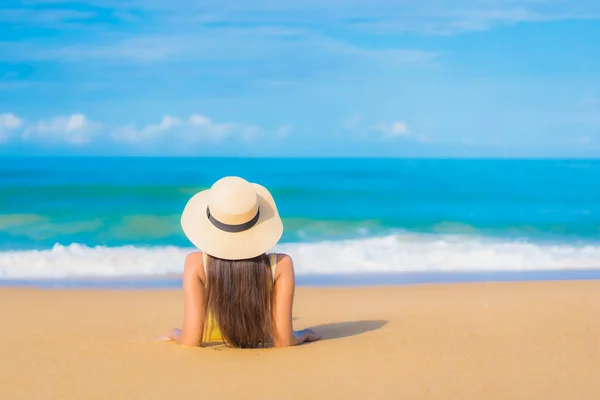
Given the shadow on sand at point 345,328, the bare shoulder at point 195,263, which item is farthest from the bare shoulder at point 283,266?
the shadow on sand at point 345,328

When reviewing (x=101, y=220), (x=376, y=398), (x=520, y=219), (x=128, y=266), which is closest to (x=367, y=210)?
(x=520, y=219)

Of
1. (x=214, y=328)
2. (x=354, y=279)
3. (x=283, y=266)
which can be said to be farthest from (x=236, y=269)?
(x=354, y=279)

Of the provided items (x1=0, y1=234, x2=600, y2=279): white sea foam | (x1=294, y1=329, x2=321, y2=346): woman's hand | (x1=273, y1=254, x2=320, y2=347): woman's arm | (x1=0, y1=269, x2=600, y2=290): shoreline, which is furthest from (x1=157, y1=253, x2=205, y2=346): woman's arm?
(x1=0, y1=234, x2=600, y2=279): white sea foam

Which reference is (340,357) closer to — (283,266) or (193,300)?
(283,266)

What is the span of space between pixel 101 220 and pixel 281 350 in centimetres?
1504

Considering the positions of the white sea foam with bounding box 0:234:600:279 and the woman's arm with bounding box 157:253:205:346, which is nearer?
the woman's arm with bounding box 157:253:205:346

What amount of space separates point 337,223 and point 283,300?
14909mm

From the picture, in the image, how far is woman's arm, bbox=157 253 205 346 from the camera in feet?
13.9

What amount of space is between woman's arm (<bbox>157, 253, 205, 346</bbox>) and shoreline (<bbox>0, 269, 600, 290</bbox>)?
4.38 m

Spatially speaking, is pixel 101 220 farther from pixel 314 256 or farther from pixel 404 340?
pixel 404 340

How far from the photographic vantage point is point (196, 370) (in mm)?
4004

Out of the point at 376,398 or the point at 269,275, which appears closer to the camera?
the point at 376,398

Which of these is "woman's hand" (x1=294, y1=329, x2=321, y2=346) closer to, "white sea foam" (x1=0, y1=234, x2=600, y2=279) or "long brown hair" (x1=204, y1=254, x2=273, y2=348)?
"long brown hair" (x1=204, y1=254, x2=273, y2=348)

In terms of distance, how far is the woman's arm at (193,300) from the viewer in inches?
167
